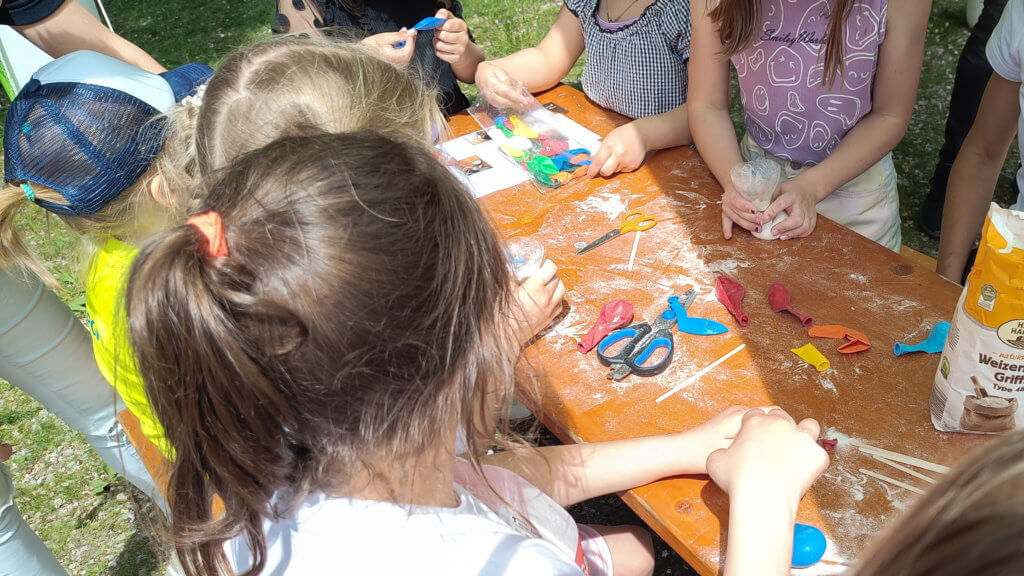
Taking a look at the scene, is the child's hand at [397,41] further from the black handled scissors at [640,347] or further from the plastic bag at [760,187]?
the black handled scissors at [640,347]

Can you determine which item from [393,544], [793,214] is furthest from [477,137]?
[393,544]

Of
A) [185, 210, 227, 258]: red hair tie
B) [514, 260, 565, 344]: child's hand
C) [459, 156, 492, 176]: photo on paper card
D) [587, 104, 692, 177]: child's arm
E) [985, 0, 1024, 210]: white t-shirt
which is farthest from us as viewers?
[459, 156, 492, 176]: photo on paper card

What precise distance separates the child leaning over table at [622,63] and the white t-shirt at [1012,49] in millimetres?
735

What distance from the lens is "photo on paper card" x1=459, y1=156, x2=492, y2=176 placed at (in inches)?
75.8

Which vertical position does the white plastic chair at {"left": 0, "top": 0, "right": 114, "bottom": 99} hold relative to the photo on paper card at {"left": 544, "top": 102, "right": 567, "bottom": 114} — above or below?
above

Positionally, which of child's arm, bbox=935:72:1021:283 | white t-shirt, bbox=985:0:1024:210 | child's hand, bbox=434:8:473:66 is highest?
white t-shirt, bbox=985:0:1024:210

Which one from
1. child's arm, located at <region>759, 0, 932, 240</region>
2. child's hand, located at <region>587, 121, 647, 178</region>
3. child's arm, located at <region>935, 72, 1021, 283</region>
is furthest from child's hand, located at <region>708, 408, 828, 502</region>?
child's arm, located at <region>935, 72, 1021, 283</region>

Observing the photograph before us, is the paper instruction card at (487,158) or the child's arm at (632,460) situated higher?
the paper instruction card at (487,158)

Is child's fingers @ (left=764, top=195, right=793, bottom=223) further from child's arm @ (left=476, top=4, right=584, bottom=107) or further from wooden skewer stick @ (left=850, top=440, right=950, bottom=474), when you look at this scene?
child's arm @ (left=476, top=4, right=584, bottom=107)

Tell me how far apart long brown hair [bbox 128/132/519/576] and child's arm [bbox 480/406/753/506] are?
1.02 feet

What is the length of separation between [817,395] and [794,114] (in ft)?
3.13

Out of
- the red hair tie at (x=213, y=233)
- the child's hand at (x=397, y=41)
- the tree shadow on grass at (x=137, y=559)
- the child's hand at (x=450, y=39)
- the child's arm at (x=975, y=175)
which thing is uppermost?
the red hair tie at (x=213, y=233)

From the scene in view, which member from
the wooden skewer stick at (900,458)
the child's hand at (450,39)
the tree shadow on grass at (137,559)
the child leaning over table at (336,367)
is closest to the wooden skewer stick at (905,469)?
the wooden skewer stick at (900,458)

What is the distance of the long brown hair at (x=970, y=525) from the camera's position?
0.51 m
